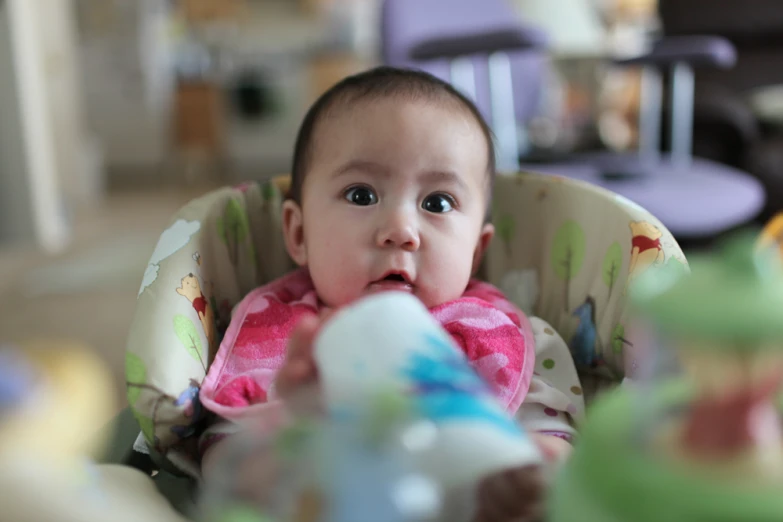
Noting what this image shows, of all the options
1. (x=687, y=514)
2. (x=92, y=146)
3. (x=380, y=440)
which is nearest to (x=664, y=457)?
(x=687, y=514)

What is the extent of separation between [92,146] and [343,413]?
4.07 meters

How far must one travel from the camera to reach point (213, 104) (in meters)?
4.85

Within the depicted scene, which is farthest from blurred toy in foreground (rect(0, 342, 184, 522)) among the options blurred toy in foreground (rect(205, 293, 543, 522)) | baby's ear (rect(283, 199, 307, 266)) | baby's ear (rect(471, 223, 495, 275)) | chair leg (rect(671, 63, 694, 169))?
chair leg (rect(671, 63, 694, 169))

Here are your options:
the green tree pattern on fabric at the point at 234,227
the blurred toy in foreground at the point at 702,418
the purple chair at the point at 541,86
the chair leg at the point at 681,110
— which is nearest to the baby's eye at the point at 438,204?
the green tree pattern on fabric at the point at 234,227

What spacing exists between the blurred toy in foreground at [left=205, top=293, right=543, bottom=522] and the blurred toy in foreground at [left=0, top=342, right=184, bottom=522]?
0.24 feet

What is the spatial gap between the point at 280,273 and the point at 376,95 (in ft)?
0.99

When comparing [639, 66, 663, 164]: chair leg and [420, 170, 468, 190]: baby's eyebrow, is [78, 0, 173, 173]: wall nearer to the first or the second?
[639, 66, 663, 164]: chair leg

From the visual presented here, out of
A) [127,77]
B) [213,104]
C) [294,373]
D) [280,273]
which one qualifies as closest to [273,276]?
[280,273]

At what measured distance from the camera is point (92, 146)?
413 cm

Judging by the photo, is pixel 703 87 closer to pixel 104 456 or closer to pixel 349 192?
pixel 349 192

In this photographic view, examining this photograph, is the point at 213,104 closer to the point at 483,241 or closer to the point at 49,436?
the point at 483,241

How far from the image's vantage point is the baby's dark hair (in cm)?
88

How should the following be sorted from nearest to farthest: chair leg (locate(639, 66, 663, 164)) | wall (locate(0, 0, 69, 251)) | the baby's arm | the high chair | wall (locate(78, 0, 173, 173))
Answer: the baby's arm, the high chair, chair leg (locate(639, 66, 663, 164)), wall (locate(0, 0, 69, 251)), wall (locate(78, 0, 173, 173))

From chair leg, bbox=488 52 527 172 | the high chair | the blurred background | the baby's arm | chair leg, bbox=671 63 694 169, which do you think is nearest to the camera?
the baby's arm
